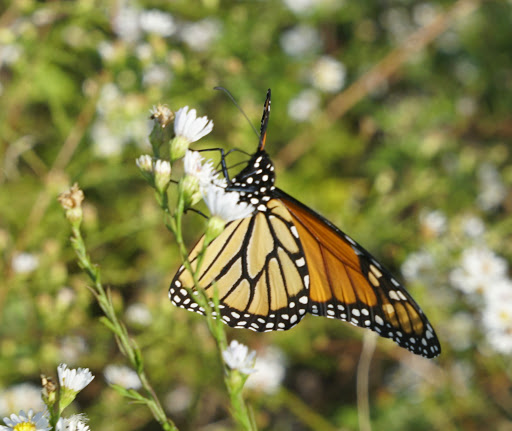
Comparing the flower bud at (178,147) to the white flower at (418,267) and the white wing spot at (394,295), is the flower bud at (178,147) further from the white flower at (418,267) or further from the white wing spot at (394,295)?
the white flower at (418,267)

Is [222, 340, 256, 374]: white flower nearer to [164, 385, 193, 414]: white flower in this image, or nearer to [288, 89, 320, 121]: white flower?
[164, 385, 193, 414]: white flower

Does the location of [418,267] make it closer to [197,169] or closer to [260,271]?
[260,271]

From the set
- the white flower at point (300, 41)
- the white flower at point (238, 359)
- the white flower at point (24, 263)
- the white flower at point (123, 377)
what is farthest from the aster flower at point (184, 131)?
the white flower at point (300, 41)

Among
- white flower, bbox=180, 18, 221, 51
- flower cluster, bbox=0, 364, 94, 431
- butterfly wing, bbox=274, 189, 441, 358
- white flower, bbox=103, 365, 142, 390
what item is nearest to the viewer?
flower cluster, bbox=0, 364, 94, 431

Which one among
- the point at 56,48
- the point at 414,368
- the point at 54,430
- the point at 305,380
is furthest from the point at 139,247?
the point at 54,430

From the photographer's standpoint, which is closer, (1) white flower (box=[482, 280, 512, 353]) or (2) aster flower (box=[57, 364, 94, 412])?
(2) aster flower (box=[57, 364, 94, 412])

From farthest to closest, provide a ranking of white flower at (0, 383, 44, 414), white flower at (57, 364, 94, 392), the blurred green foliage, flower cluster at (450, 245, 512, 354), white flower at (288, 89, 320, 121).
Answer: white flower at (288, 89, 320, 121), flower cluster at (450, 245, 512, 354), the blurred green foliage, white flower at (0, 383, 44, 414), white flower at (57, 364, 94, 392)

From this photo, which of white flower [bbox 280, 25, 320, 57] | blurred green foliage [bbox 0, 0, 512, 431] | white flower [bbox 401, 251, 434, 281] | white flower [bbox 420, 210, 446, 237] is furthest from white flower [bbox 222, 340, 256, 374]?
white flower [bbox 280, 25, 320, 57]

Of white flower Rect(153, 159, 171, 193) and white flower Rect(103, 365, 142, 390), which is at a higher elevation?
white flower Rect(153, 159, 171, 193)
